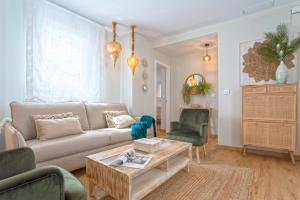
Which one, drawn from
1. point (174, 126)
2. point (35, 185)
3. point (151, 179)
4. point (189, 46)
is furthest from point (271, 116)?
point (35, 185)

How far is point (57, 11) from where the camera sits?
2.77m

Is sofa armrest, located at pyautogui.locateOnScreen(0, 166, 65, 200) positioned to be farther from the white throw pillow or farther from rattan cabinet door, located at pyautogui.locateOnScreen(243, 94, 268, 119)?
rattan cabinet door, located at pyautogui.locateOnScreen(243, 94, 268, 119)

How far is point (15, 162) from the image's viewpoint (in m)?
1.01

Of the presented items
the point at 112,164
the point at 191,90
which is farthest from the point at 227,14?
the point at 112,164

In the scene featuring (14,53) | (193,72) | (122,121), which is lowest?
(122,121)

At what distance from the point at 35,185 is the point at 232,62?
3510 mm

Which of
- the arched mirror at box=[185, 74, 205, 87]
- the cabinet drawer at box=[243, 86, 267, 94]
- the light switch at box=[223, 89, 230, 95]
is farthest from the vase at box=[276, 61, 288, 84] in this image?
the arched mirror at box=[185, 74, 205, 87]

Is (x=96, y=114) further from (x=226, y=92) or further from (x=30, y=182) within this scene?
(x=226, y=92)

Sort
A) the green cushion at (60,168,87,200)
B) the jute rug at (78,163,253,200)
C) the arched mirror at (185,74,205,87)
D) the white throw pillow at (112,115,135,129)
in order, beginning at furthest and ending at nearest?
1. the arched mirror at (185,74,205,87)
2. the white throw pillow at (112,115,135,129)
3. the jute rug at (78,163,253,200)
4. the green cushion at (60,168,87,200)

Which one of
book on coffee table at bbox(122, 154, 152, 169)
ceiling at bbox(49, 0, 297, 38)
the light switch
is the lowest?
book on coffee table at bbox(122, 154, 152, 169)

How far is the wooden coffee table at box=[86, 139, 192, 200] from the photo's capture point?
1304 millimetres

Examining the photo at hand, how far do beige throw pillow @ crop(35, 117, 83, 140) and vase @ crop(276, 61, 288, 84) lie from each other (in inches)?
123

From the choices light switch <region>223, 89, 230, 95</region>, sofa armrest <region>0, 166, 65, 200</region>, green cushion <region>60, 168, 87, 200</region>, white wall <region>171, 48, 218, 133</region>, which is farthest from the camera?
white wall <region>171, 48, 218, 133</region>

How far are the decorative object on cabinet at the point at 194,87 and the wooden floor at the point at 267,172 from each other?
6.15ft
